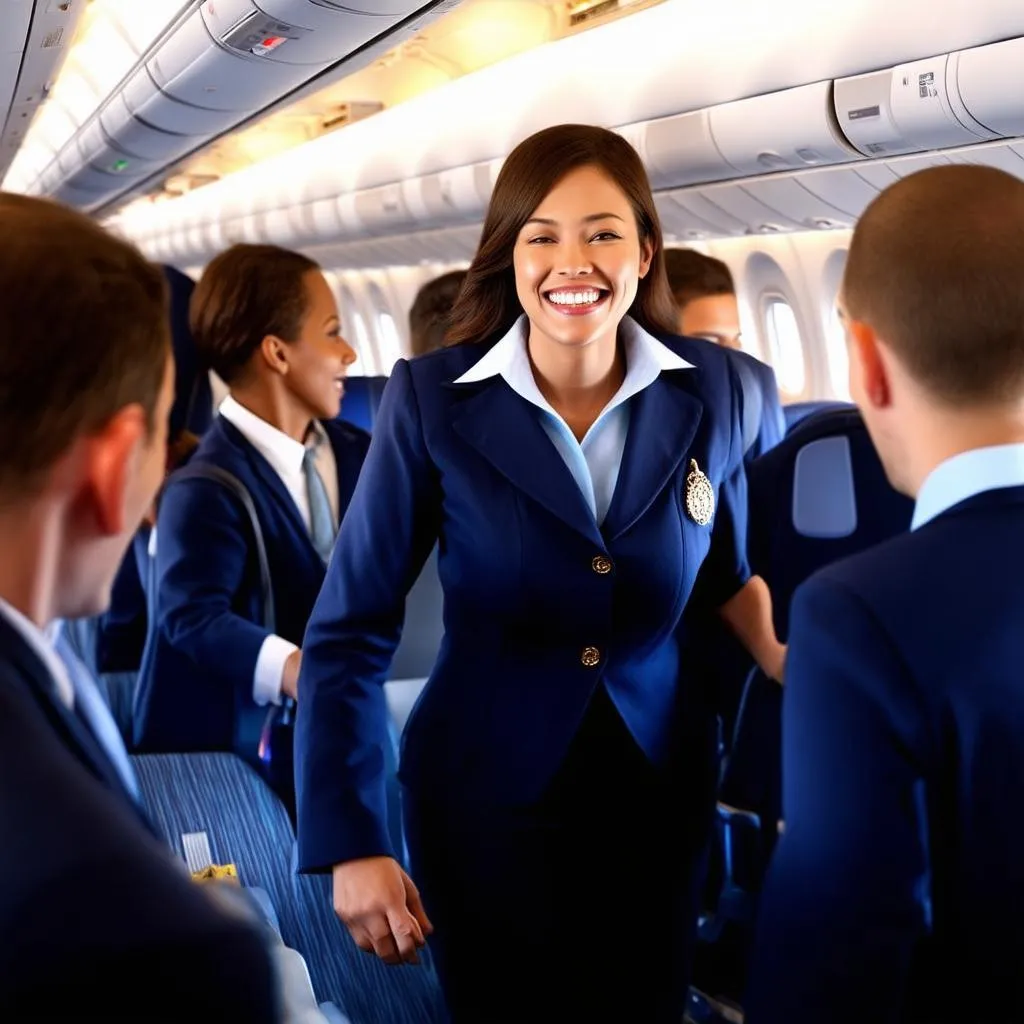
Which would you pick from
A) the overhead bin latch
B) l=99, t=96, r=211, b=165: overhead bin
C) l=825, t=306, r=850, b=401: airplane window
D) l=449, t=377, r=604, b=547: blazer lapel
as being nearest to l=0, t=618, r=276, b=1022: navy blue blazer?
l=449, t=377, r=604, b=547: blazer lapel

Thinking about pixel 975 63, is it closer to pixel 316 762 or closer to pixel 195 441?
pixel 195 441

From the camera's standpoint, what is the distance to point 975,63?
3736mm

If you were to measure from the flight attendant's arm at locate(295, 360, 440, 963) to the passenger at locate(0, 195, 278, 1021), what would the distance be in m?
0.89

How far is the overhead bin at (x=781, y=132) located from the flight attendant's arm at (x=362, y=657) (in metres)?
2.95

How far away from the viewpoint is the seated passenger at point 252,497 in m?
2.87

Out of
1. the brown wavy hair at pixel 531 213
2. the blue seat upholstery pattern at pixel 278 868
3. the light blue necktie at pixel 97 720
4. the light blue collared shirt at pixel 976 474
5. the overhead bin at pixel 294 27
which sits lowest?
the blue seat upholstery pattern at pixel 278 868

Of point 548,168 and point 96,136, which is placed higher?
point 96,136

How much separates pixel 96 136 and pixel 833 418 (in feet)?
27.0

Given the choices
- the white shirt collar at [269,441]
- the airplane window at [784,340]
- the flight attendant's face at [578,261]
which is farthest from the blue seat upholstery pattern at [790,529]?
the airplane window at [784,340]

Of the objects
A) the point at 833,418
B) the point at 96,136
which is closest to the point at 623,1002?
the point at 833,418

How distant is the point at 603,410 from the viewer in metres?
2.14

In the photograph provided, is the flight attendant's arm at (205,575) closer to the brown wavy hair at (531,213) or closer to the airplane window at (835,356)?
the brown wavy hair at (531,213)

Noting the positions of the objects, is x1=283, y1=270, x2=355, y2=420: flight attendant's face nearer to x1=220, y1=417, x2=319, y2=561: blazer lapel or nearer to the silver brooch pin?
x1=220, y1=417, x2=319, y2=561: blazer lapel

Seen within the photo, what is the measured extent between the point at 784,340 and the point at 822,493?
567cm
